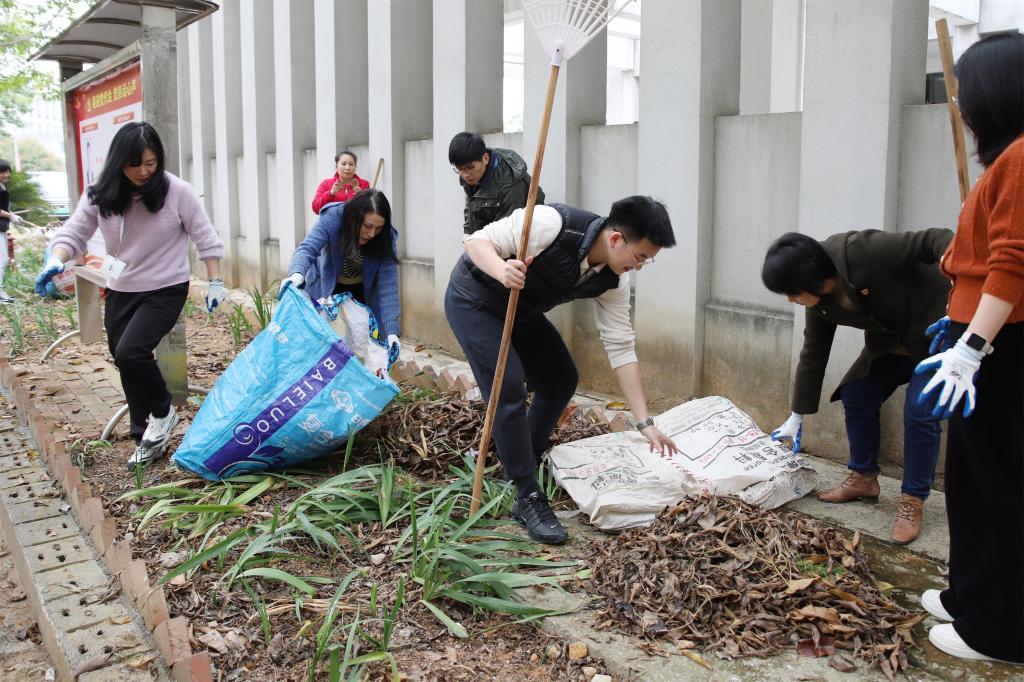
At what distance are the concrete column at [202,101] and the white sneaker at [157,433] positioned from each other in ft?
29.1

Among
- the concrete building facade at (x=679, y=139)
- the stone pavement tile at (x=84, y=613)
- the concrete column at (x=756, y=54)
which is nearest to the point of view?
the stone pavement tile at (x=84, y=613)

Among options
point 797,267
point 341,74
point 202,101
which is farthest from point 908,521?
point 202,101

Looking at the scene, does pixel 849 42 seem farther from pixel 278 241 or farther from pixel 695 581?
pixel 278 241

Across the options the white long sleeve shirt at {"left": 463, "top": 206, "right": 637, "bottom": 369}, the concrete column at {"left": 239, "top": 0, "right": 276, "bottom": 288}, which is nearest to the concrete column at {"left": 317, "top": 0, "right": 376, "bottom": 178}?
the concrete column at {"left": 239, "top": 0, "right": 276, "bottom": 288}

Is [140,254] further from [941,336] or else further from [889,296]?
[941,336]

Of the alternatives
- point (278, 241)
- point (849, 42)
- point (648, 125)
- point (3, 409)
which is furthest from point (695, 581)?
point (278, 241)

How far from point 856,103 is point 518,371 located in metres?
2.18

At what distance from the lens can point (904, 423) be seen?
3.71m

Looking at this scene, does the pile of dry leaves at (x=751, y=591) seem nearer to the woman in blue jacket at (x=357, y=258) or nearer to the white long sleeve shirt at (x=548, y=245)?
the white long sleeve shirt at (x=548, y=245)

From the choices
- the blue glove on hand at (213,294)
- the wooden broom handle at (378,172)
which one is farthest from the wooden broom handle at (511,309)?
the wooden broom handle at (378,172)

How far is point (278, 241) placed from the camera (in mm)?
11000

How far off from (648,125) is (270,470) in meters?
3.03

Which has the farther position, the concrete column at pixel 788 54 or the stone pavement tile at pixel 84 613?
the concrete column at pixel 788 54

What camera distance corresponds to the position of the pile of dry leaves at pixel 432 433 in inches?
178
